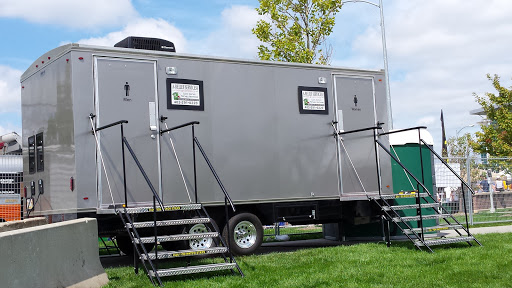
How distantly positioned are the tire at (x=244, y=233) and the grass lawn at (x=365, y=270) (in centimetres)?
41

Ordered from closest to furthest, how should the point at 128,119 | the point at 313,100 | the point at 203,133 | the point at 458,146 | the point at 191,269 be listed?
1. the point at 191,269
2. the point at 128,119
3. the point at 203,133
4. the point at 313,100
5. the point at 458,146

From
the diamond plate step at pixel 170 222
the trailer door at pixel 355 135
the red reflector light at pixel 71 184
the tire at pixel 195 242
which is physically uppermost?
the trailer door at pixel 355 135

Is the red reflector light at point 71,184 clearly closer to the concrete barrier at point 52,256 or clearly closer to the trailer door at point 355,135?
the concrete barrier at point 52,256

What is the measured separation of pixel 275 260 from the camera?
10.2 metres

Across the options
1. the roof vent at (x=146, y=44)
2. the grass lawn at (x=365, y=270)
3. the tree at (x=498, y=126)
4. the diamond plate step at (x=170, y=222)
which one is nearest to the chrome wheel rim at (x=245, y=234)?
the grass lawn at (x=365, y=270)

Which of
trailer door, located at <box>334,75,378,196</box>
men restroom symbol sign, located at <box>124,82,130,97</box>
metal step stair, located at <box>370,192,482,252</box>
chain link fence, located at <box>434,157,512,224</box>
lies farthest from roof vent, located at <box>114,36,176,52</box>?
chain link fence, located at <box>434,157,512,224</box>

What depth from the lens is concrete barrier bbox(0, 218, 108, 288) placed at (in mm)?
6722

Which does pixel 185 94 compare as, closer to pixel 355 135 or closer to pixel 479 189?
pixel 355 135

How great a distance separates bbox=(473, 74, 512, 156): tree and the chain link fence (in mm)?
8344

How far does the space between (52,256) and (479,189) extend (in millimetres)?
14473

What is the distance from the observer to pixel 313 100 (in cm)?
1234

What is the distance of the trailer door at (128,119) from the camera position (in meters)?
10.1

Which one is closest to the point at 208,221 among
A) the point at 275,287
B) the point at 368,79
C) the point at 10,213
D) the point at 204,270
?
the point at 204,270

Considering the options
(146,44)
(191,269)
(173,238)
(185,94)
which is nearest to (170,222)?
(173,238)
